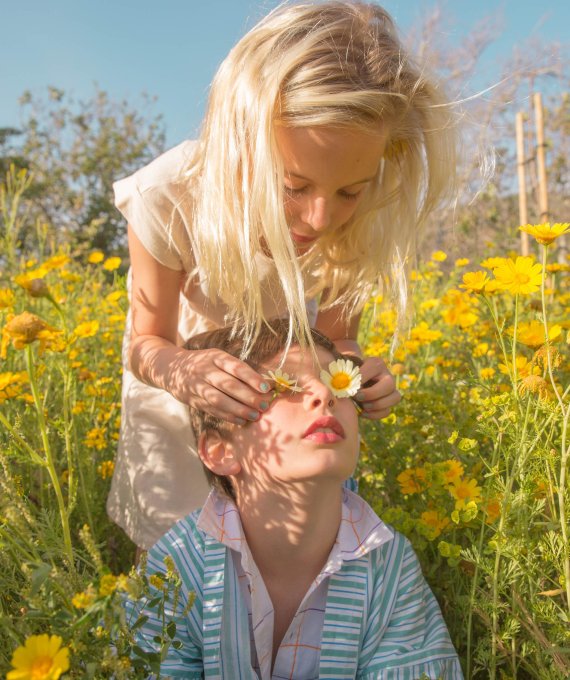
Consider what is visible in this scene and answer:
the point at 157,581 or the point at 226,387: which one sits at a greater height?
the point at 226,387

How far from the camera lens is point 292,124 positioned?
1.38 meters

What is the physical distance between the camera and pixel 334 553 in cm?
124

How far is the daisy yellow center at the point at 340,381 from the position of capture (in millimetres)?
1222

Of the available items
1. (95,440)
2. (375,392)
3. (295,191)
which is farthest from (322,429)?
(95,440)

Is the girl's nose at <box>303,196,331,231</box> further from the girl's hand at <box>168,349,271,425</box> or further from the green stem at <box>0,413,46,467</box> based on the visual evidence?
the green stem at <box>0,413,46,467</box>

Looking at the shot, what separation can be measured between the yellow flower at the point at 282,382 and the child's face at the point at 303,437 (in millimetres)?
16

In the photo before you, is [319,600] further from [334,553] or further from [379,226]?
[379,226]

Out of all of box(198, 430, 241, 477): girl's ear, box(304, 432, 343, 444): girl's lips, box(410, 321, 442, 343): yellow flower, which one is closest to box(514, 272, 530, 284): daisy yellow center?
box(304, 432, 343, 444): girl's lips

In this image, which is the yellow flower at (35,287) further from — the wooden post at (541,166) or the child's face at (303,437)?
the wooden post at (541,166)

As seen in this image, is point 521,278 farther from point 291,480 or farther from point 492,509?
point 291,480

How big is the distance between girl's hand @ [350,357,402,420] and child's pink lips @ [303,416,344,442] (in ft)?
0.58

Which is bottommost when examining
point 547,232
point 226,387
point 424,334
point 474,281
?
point 424,334

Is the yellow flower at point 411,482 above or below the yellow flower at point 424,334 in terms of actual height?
below

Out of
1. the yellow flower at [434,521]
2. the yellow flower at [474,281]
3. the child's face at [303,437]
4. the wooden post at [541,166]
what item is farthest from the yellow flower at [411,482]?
the wooden post at [541,166]
